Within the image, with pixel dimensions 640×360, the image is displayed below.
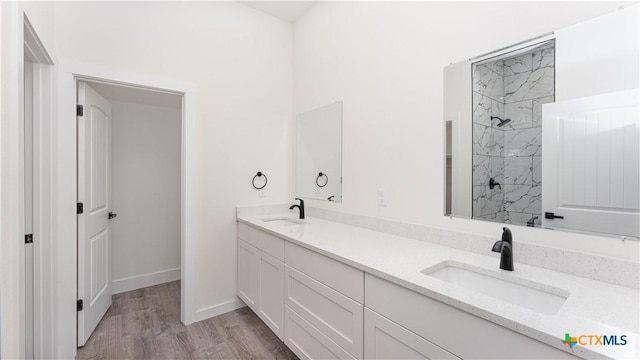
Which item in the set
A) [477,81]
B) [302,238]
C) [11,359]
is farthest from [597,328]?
[11,359]

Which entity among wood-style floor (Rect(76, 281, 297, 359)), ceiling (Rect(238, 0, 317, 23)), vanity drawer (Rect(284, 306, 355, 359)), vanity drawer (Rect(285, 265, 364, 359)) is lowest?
wood-style floor (Rect(76, 281, 297, 359))

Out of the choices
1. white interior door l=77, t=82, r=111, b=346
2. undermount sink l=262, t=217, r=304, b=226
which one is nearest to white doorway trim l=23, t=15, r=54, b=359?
white interior door l=77, t=82, r=111, b=346

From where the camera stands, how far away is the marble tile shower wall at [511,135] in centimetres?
124

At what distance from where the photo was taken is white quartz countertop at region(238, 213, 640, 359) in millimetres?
727

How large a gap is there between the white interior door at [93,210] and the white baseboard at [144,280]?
419 millimetres

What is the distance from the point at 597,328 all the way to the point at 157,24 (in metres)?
2.96

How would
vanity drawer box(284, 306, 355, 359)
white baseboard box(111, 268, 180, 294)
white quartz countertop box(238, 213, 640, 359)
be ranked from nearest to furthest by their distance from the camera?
white quartz countertop box(238, 213, 640, 359), vanity drawer box(284, 306, 355, 359), white baseboard box(111, 268, 180, 294)

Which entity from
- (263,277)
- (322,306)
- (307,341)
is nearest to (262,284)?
(263,277)

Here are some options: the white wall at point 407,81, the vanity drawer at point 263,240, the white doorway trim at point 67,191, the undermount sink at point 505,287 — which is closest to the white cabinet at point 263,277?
the vanity drawer at point 263,240

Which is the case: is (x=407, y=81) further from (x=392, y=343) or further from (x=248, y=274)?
(x=248, y=274)

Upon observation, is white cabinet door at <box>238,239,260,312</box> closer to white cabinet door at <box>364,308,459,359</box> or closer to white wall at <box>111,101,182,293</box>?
white cabinet door at <box>364,308,459,359</box>

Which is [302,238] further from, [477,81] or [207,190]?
[477,81]

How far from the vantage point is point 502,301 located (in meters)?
0.87

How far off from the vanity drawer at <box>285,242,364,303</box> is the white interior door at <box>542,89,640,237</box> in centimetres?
87
